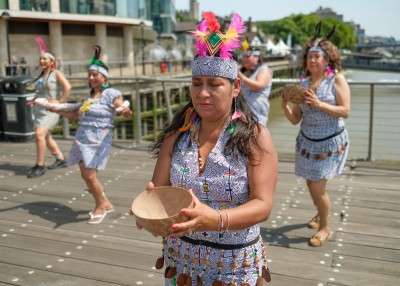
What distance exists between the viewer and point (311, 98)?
3.61 meters

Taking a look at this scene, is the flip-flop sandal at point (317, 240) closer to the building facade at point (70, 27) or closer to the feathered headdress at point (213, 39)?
the feathered headdress at point (213, 39)

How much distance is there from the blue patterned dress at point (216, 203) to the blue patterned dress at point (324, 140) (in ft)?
6.14

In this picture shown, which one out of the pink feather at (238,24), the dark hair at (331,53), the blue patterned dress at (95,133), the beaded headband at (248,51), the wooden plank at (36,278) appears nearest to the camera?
the pink feather at (238,24)

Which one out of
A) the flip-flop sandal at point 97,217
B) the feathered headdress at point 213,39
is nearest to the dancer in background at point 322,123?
the feathered headdress at point 213,39

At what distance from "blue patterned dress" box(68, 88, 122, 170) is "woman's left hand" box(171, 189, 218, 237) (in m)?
2.89

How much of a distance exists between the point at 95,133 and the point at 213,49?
2.76 meters

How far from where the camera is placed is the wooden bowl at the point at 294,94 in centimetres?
366

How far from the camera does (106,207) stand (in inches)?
184

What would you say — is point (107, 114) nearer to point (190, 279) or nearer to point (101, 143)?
point (101, 143)

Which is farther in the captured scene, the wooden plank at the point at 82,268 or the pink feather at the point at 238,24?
the wooden plank at the point at 82,268

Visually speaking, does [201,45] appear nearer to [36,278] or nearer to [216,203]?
[216,203]

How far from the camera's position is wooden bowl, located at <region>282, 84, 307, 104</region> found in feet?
12.0

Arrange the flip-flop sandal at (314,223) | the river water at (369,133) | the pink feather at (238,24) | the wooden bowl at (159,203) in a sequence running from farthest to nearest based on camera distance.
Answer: the river water at (369,133) → the flip-flop sandal at (314,223) → the pink feather at (238,24) → the wooden bowl at (159,203)

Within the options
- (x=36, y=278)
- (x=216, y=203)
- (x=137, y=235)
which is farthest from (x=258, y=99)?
(x=216, y=203)
